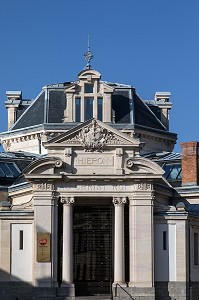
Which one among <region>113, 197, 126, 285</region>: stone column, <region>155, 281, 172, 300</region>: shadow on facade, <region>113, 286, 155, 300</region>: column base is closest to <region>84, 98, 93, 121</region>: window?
<region>113, 197, 126, 285</region>: stone column

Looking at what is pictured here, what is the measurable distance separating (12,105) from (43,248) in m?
31.0

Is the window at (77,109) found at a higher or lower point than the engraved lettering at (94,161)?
higher

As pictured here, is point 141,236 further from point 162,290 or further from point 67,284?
point 67,284

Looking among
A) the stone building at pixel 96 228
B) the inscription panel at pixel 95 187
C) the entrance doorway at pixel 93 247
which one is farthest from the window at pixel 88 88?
the inscription panel at pixel 95 187

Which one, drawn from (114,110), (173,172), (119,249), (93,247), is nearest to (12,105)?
(114,110)

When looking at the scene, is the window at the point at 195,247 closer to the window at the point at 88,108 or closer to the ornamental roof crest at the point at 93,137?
the ornamental roof crest at the point at 93,137

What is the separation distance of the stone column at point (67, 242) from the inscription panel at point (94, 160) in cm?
294

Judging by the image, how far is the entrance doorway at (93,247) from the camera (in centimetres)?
7800

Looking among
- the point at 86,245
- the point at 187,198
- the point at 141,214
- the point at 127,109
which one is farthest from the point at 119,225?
the point at 127,109

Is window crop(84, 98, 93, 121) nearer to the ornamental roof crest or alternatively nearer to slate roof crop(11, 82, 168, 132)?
slate roof crop(11, 82, 168, 132)

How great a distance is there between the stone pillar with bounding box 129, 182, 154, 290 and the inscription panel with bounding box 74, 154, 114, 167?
289 cm

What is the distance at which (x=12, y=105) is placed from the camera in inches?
4026

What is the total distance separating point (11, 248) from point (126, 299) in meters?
9.86

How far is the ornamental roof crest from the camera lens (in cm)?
7538
